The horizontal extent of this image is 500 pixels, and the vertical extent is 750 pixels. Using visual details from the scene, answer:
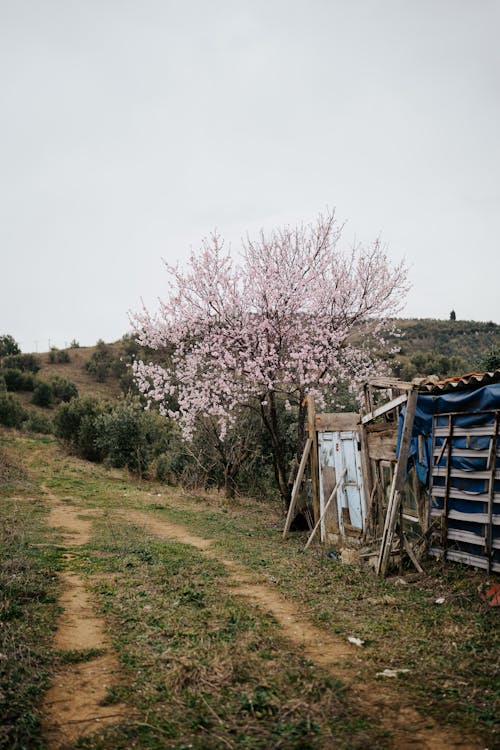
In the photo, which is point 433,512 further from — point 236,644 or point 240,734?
point 240,734

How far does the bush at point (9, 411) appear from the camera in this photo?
1476 inches

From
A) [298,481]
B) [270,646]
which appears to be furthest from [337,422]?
[270,646]

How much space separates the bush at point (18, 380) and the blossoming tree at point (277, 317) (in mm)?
37865

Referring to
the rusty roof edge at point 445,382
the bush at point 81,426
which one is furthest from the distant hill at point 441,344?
the rusty roof edge at point 445,382

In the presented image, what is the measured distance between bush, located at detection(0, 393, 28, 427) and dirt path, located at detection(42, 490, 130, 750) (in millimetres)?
33656

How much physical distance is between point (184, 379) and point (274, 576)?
27.1 feet

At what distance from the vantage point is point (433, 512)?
8.67m

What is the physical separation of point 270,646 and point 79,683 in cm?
180

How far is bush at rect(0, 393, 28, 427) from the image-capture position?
3750 centimetres

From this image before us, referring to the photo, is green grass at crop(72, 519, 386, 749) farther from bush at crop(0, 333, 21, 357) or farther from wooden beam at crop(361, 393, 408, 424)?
bush at crop(0, 333, 21, 357)

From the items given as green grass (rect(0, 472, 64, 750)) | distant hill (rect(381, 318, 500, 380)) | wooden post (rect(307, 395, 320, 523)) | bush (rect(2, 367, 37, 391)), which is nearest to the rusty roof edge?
wooden post (rect(307, 395, 320, 523))

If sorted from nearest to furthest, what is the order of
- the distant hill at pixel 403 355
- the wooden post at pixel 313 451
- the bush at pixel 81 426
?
1. the wooden post at pixel 313 451
2. the bush at pixel 81 426
3. the distant hill at pixel 403 355

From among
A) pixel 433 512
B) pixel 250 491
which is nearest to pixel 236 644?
pixel 433 512

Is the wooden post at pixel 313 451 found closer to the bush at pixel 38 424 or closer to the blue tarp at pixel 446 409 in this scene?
the blue tarp at pixel 446 409
